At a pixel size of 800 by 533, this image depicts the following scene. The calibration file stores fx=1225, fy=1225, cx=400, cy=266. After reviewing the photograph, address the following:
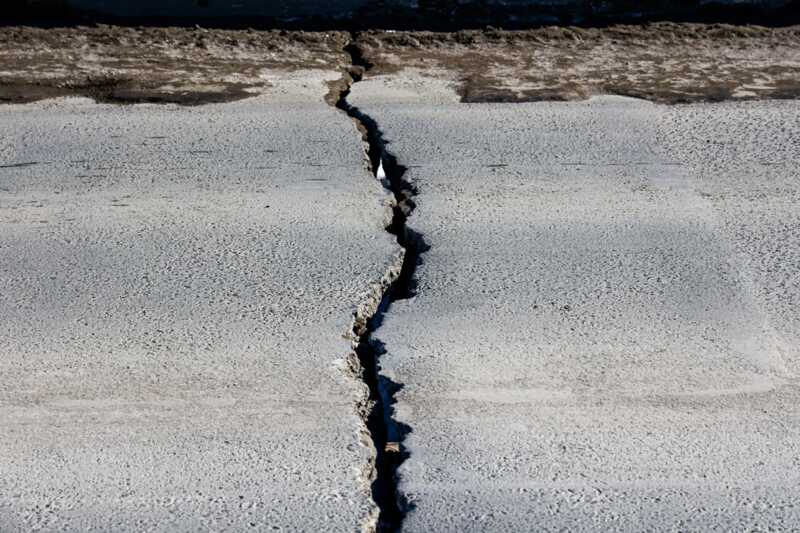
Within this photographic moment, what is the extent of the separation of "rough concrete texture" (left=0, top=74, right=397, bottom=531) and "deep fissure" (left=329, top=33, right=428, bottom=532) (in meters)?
0.06

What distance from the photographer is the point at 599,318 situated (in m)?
4.85

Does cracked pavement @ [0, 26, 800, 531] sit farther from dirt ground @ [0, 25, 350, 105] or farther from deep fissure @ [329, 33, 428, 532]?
dirt ground @ [0, 25, 350, 105]

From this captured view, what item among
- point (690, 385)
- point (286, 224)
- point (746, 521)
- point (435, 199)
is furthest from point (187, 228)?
point (746, 521)

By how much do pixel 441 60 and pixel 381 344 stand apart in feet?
11.7

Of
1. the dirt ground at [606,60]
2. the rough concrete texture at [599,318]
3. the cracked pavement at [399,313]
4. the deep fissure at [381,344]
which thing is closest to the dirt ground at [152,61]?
the cracked pavement at [399,313]

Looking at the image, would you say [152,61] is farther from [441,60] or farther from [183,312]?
[183,312]

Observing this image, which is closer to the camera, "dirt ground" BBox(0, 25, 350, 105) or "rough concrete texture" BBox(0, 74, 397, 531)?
"rough concrete texture" BBox(0, 74, 397, 531)

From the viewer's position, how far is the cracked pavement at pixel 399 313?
12.6 feet

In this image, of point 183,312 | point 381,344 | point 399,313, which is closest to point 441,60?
point 399,313

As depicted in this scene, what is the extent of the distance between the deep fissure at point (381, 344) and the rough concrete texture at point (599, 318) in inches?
1.8

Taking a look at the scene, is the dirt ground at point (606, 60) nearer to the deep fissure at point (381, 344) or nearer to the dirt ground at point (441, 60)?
the dirt ground at point (441, 60)

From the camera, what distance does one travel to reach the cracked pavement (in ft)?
12.6

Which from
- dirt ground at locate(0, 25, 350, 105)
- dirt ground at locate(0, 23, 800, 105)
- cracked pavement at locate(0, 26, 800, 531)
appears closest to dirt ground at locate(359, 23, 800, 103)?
dirt ground at locate(0, 23, 800, 105)

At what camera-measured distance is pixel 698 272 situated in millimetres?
5219
